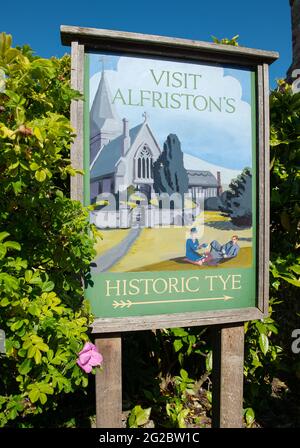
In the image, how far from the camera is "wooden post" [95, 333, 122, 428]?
2.07m

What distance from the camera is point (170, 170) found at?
6.77ft

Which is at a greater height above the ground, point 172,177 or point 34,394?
→ point 172,177

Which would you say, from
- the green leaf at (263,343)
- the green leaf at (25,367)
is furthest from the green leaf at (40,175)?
the green leaf at (263,343)

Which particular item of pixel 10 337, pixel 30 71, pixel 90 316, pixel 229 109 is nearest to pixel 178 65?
pixel 229 109

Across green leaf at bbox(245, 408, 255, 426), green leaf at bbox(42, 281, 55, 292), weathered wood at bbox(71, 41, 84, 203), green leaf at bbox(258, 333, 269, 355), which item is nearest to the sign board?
weathered wood at bbox(71, 41, 84, 203)

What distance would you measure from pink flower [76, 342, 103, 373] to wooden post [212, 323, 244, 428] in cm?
71

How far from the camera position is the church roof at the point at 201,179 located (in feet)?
6.90

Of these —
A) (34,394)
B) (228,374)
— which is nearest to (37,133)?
(34,394)

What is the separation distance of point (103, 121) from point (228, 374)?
1.48 m

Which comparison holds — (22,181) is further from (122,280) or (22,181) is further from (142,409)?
(142,409)

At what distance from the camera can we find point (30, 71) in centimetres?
155

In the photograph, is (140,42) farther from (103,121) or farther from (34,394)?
(34,394)

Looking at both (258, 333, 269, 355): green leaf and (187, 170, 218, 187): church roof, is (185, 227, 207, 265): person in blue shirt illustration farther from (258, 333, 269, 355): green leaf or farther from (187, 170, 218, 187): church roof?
(258, 333, 269, 355): green leaf

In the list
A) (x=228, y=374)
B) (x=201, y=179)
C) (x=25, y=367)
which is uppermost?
(x=201, y=179)
